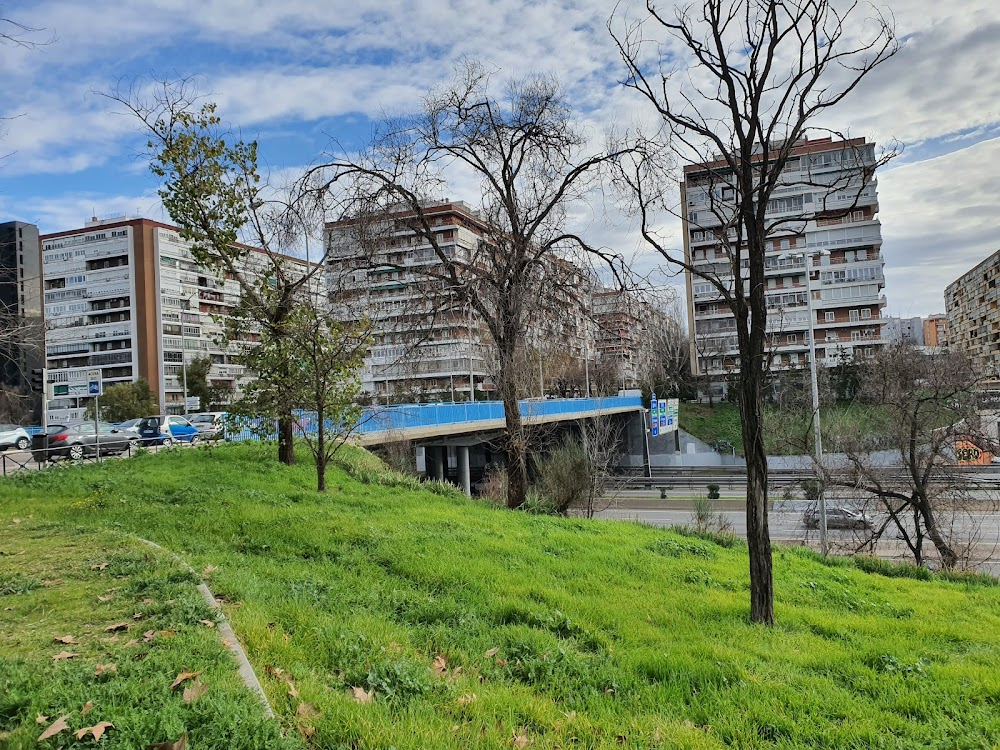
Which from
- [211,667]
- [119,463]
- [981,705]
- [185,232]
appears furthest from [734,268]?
[119,463]

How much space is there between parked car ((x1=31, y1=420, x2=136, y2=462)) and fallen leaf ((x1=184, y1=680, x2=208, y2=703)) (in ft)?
73.2

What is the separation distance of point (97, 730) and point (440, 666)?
6.97 feet

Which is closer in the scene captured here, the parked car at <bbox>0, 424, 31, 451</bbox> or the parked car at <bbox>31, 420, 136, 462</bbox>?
the parked car at <bbox>31, 420, 136, 462</bbox>

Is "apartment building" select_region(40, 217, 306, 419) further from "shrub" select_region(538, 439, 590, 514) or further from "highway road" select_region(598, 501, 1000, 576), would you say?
"shrub" select_region(538, 439, 590, 514)

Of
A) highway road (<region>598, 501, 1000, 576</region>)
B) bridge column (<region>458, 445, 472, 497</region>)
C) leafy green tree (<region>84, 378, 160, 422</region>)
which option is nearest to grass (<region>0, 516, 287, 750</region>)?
highway road (<region>598, 501, 1000, 576</region>)

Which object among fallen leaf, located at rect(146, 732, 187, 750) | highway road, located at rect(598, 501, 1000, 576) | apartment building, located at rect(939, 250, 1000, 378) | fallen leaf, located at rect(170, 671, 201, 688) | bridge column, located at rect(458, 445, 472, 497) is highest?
apartment building, located at rect(939, 250, 1000, 378)

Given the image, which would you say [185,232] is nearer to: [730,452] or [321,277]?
[321,277]

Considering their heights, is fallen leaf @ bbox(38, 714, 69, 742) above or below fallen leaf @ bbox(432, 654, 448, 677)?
above

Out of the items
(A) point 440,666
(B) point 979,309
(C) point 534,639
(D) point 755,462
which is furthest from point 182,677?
(B) point 979,309

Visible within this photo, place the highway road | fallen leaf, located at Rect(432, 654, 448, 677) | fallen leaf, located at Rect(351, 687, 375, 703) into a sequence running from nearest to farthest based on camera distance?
1. fallen leaf, located at Rect(351, 687, 375, 703)
2. fallen leaf, located at Rect(432, 654, 448, 677)
3. the highway road

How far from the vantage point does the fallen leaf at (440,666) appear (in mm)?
4555

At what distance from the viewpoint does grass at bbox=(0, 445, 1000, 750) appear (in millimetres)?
3857

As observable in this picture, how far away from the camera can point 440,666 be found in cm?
468

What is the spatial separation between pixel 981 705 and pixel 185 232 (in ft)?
46.8
